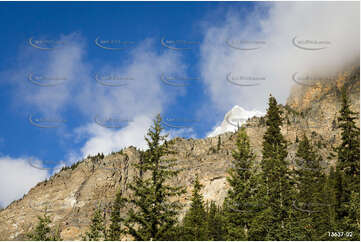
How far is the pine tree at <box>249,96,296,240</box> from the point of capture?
31.4m

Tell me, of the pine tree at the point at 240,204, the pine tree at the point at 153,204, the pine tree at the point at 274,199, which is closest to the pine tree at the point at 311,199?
the pine tree at the point at 274,199

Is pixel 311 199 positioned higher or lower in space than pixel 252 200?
higher

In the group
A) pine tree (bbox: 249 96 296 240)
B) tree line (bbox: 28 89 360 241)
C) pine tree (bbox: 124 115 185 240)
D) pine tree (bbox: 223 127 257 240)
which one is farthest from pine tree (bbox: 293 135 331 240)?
pine tree (bbox: 124 115 185 240)

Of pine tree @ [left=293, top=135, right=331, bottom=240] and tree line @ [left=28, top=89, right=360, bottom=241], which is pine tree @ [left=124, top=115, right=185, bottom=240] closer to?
tree line @ [left=28, top=89, right=360, bottom=241]

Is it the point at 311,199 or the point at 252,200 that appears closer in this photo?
the point at 252,200

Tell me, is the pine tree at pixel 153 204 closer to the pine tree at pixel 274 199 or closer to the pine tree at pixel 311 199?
the pine tree at pixel 274 199

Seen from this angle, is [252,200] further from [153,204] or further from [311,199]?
[311,199]

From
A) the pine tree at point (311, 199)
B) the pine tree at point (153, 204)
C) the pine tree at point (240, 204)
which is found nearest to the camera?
the pine tree at point (153, 204)

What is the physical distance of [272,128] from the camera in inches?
1647

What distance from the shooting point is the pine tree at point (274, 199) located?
103 feet

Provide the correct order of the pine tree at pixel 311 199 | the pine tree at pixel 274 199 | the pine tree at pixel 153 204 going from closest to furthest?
the pine tree at pixel 153 204 → the pine tree at pixel 274 199 → the pine tree at pixel 311 199

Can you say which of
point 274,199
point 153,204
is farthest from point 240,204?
point 153,204

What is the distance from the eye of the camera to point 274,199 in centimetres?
3484

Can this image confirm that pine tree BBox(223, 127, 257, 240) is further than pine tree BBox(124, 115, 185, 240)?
Yes
